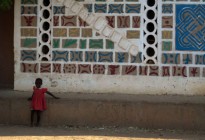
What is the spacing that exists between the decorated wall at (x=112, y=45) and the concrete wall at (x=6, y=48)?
3.73ft

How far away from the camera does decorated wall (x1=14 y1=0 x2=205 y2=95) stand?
28.3 ft

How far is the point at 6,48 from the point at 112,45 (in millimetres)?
3078

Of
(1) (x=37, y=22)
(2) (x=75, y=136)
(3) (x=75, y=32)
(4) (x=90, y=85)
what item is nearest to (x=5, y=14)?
(1) (x=37, y=22)

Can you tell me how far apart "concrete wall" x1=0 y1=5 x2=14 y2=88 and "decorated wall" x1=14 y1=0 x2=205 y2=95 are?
3.73ft

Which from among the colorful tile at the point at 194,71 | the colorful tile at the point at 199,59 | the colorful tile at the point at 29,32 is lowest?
the colorful tile at the point at 194,71

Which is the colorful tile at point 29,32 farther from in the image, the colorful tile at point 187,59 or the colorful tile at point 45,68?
the colorful tile at point 187,59

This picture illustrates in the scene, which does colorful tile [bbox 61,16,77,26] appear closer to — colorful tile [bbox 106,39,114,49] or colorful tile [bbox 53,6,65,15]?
colorful tile [bbox 53,6,65,15]

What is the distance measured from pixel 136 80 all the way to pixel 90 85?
3.43ft

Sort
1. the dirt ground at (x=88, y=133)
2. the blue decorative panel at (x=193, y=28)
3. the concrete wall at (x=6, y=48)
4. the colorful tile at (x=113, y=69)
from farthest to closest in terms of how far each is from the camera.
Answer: the concrete wall at (x=6, y=48)
the colorful tile at (x=113, y=69)
the blue decorative panel at (x=193, y=28)
the dirt ground at (x=88, y=133)

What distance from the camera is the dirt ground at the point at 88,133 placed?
7.24m

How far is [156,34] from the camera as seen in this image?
8.76 m

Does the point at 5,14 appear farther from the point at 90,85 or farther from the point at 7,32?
the point at 90,85

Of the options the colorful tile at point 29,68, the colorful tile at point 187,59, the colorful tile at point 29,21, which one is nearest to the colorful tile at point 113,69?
the colorful tile at point 187,59

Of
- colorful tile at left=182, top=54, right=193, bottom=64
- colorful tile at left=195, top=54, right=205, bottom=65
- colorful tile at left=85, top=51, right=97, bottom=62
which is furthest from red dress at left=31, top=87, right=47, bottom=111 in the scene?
colorful tile at left=195, top=54, right=205, bottom=65
